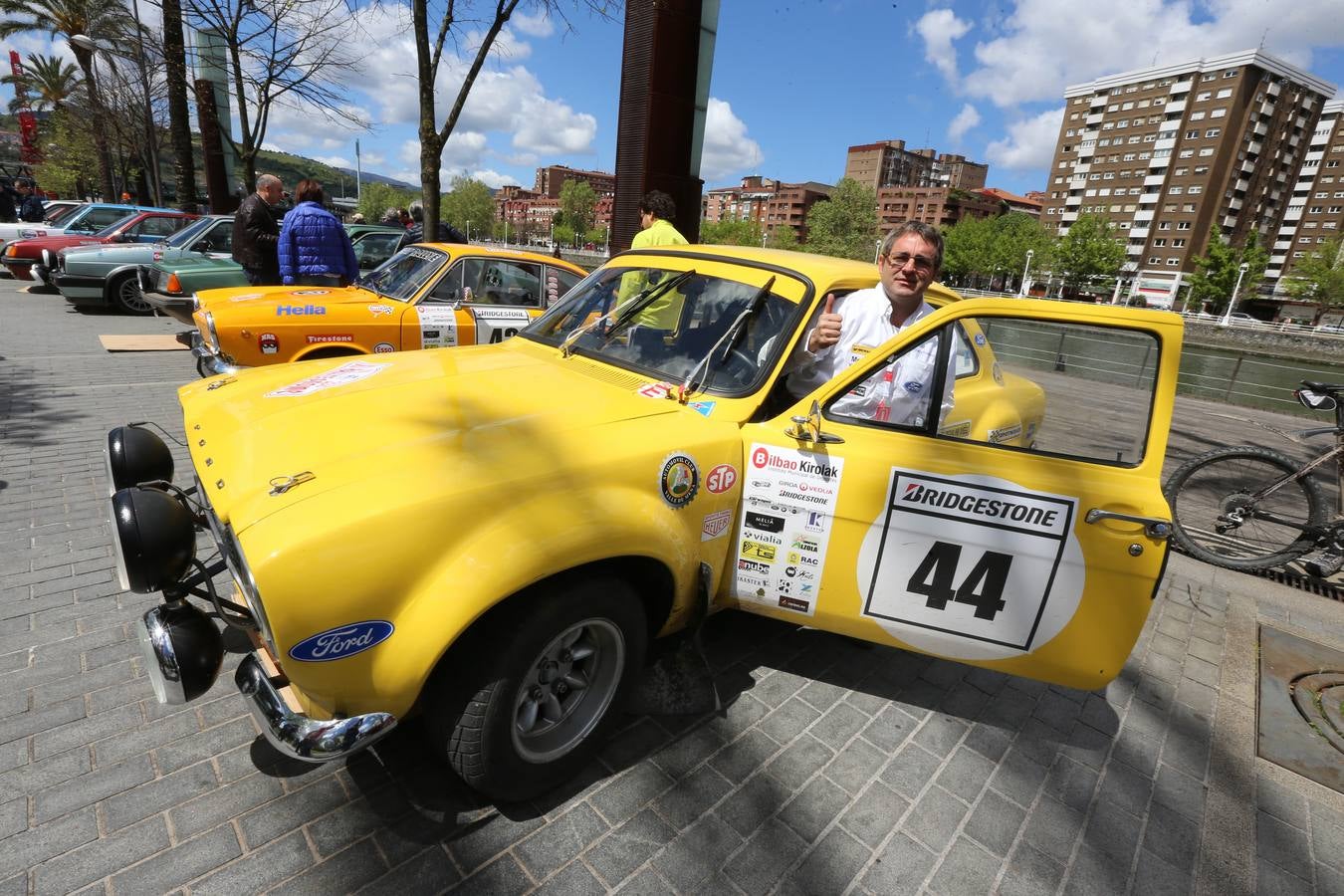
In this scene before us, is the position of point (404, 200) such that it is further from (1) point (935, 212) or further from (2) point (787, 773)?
(2) point (787, 773)

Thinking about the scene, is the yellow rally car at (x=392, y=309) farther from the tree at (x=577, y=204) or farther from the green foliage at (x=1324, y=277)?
the tree at (x=577, y=204)

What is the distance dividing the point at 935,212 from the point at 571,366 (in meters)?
136

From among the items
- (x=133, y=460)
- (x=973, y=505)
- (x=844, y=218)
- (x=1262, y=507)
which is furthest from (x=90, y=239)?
(x=844, y=218)

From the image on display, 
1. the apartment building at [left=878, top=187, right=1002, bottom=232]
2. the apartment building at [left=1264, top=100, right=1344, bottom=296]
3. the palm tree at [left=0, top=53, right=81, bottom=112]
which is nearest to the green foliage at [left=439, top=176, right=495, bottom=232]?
the apartment building at [left=878, top=187, right=1002, bottom=232]

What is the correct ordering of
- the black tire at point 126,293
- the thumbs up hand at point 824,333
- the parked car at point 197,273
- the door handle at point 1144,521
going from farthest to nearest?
the black tire at point 126,293
the parked car at point 197,273
the thumbs up hand at point 824,333
the door handle at point 1144,521

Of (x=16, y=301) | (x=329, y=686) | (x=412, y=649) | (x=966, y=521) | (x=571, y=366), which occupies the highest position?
(x=571, y=366)

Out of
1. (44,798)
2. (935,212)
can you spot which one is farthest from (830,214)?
(44,798)

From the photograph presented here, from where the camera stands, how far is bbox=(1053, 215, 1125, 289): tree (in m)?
76.9

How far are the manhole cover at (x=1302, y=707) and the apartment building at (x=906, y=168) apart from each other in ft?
494

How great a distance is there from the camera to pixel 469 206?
13112cm

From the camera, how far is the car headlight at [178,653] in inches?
71.3

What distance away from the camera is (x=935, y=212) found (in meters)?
120

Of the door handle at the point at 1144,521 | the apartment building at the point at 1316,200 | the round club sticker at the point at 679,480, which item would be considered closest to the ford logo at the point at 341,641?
the round club sticker at the point at 679,480

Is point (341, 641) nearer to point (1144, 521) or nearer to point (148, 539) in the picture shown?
point (148, 539)
